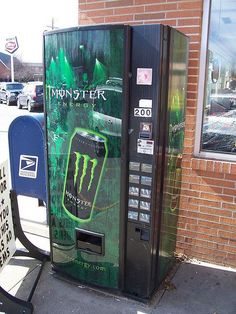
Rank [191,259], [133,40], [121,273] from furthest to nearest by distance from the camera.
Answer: [191,259] → [121,273] → [133,40]

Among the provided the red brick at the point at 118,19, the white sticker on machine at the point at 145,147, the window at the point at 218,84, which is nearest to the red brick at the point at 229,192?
the window at the point at 218,84

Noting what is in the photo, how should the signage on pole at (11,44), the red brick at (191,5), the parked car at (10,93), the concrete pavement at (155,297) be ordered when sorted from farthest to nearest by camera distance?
the parked car at (10,93) → the signage on pole at (11,44) → the red brick at (191,5) → the concrete pavement at (155,297)

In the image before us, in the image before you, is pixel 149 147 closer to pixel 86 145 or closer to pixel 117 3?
pixel 86 145

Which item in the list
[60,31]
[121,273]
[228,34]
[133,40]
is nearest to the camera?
[133,40]

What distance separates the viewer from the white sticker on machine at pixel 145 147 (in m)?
2.54

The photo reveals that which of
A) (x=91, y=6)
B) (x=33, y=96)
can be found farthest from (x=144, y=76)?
(x=33, y=96)

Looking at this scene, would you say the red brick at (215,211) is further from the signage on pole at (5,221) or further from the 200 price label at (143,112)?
the signage on pole at (5,221)

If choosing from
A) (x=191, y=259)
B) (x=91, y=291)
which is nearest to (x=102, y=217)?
(x=91, y=291)

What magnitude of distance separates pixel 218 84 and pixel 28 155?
2.01m

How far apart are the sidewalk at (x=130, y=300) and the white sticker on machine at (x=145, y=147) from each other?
1222 mm

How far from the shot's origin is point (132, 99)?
2533mm

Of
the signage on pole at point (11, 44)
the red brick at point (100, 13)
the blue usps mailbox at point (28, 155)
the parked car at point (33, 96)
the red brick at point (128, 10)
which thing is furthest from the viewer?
the signage on pole at point (11, 44)

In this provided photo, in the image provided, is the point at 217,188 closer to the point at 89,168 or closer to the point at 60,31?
the point at 89,168

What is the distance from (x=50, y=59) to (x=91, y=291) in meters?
1.91
